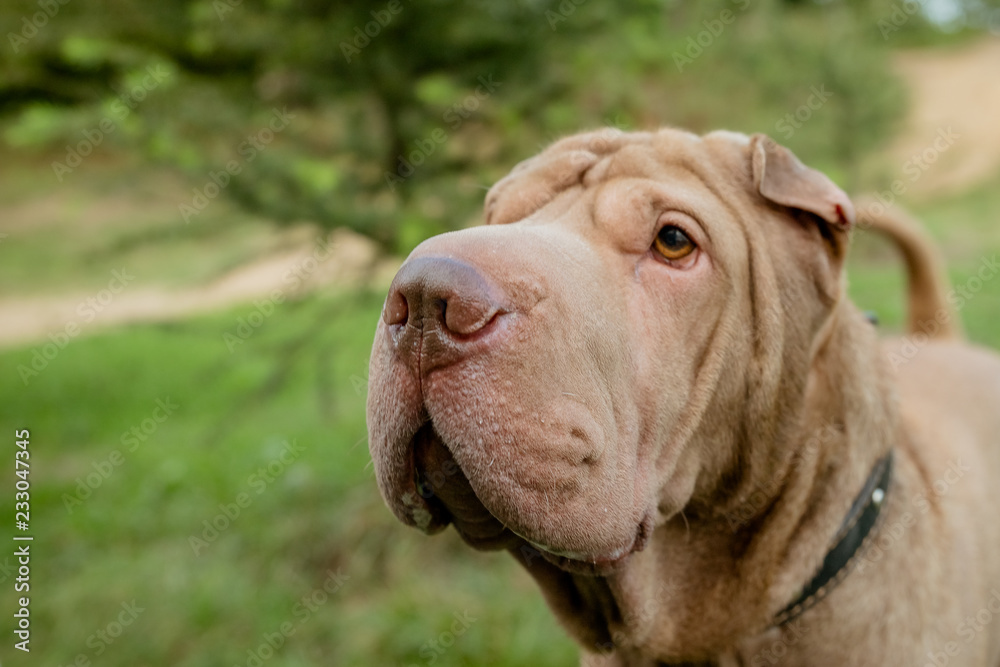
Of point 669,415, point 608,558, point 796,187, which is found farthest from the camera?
point 796,187

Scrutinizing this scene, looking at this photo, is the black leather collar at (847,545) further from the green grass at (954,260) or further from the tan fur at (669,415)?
the green grass at (954,260)

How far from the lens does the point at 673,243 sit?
2.01 meters

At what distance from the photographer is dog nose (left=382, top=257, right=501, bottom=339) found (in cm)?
150

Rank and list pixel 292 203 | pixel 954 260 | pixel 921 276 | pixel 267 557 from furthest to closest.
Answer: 1. pixel 954 260
2. pixel 267 557
3. pixel 921 276
4. pixel 292 203

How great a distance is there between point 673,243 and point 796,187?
417 millimetres

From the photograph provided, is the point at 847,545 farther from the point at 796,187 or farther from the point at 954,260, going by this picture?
the point at 954,260

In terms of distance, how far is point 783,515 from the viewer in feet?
7.22

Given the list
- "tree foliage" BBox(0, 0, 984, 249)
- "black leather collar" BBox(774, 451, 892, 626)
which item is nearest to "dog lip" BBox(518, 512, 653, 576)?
"black leather collar" BBox(774, 451, 892, 626)

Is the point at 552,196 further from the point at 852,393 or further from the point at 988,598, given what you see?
the point at 988,598

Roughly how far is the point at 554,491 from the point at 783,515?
910 mm

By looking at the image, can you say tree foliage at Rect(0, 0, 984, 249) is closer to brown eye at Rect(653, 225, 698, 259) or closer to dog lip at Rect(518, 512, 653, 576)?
brown eye at Rect(653, 225, 698, 259)

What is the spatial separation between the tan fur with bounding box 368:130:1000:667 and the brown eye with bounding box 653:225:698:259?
0.03 m

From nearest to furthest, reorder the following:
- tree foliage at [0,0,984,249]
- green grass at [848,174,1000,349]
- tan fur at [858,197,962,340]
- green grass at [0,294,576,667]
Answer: tree foliage at [0,0,984,249] < tan fur at [858,197,962,340] < green grass at [0,294,576,667] < green grass at [848,174,1000,349]

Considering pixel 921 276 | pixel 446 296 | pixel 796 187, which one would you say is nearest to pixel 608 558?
pixel 446 296
